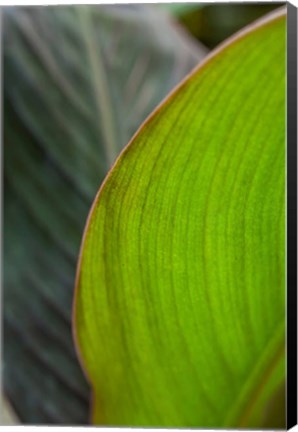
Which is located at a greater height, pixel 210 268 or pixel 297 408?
pixel 210 268

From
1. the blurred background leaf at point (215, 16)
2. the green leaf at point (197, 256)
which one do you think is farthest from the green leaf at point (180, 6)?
the green leaf at point (197, 256)

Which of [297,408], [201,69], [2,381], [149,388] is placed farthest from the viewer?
[2,381]

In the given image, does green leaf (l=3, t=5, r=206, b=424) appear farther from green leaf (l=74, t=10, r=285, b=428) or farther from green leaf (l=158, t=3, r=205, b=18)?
green leaf (l=74, t=10, r=285, b=428)

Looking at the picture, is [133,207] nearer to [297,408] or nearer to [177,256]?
[177,256]

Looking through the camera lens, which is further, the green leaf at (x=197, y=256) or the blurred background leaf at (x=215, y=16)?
the blurred background leaf at (x=215, y=16)

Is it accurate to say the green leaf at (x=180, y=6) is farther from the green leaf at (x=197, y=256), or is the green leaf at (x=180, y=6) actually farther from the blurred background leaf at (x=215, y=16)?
the green leaf at (x=197, y=256)

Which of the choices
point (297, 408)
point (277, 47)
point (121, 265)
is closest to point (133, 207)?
point (121, 265)
